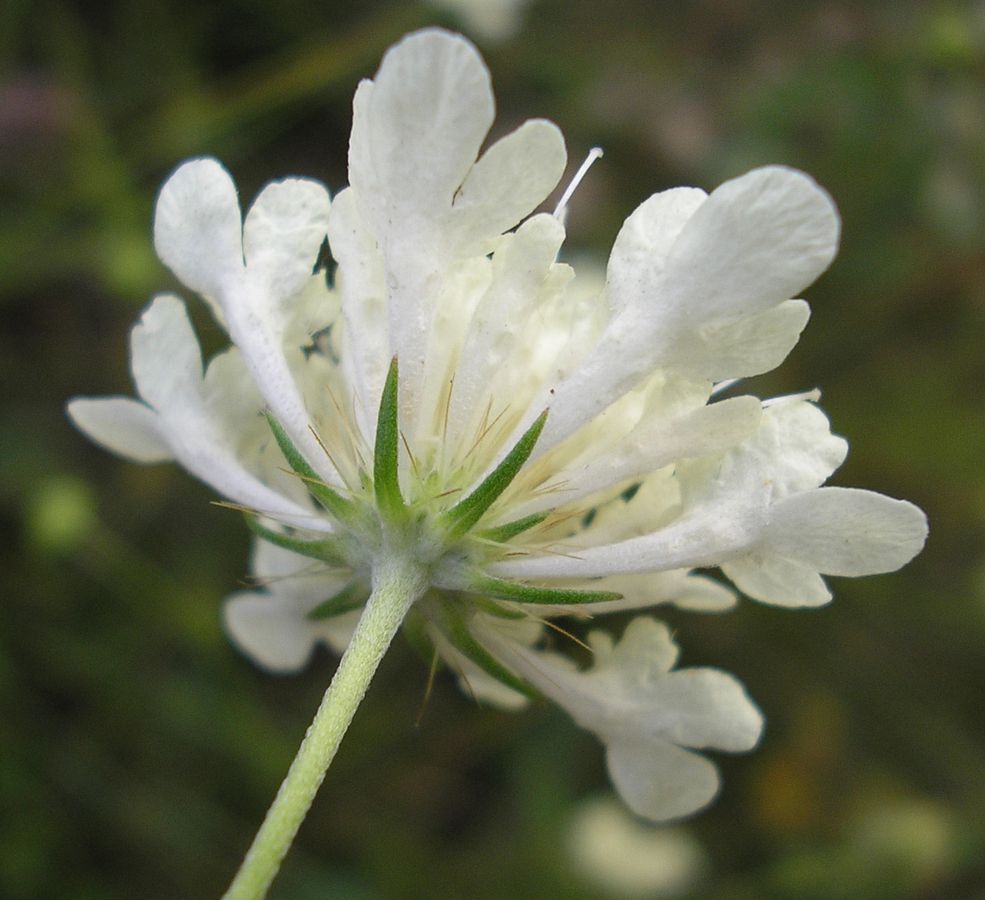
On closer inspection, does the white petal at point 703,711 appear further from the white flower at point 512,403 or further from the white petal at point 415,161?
the white petal at point 415,161

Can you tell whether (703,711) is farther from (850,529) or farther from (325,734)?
(325,734)

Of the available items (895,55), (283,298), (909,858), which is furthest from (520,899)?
(895,55)

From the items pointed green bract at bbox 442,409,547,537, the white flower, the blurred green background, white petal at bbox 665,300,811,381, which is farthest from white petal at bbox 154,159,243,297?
the blurred green background

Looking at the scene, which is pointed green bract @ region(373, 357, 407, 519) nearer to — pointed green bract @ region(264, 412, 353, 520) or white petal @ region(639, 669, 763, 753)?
pointed green bract @ region(264, 412, 353, 520)

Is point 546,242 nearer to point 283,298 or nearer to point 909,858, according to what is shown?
point 283,298

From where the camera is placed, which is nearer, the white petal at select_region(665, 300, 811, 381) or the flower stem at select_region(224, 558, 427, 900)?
the flower stem at select_region(224, 558, 427, 900)

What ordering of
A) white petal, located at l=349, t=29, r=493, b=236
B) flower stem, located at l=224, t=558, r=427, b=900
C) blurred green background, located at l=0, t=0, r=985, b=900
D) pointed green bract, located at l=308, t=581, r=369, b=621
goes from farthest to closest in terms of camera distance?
1. blurred green background, located at l=0, t=0, r=985, b=900
2. pointed green bract, located at l=308, t=581, r=369, b=621
3. white petal, located at l=349, t=29, r=493, b=236
4. flower stem, located at l=224, t=558, r=427, b=900

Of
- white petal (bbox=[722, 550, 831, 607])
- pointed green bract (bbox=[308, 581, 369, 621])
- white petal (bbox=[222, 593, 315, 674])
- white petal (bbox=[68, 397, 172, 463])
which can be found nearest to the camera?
white petal (bbox=[722, 550, 831, 607])
